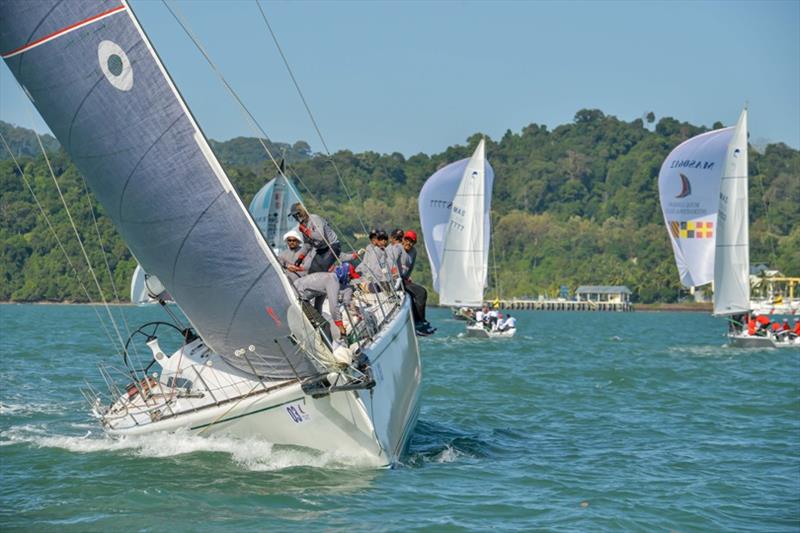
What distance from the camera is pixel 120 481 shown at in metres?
10.9

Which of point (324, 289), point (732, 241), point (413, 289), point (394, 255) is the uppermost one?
point (732, 241)

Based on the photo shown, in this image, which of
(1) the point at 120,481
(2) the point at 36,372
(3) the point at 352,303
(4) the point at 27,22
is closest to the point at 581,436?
(3) the point at 352,303

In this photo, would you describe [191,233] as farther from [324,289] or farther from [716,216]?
[716,216]

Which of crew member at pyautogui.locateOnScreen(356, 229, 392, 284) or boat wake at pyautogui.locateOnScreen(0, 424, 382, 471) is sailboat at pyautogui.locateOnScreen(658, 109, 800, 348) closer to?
crew member at pyautogui.locateOnScreen(356, 229, 392, 284)

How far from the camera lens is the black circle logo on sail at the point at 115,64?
33.4ft

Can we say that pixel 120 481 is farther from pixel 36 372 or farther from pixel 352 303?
pixel 36 372

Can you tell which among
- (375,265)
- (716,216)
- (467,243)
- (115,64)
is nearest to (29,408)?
(375,265)

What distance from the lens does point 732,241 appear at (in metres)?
38.7

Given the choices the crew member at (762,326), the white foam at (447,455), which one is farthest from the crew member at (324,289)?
the crew member at (762,326)

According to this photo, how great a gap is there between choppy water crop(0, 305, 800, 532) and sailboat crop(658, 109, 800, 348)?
716 inches

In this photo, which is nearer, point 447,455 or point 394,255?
point 447,455

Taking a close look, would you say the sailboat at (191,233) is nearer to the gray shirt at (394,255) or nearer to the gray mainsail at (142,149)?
the gray mainsail at (142,149)

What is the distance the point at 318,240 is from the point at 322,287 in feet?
2.06

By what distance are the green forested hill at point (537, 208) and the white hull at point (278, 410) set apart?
2039 inches
